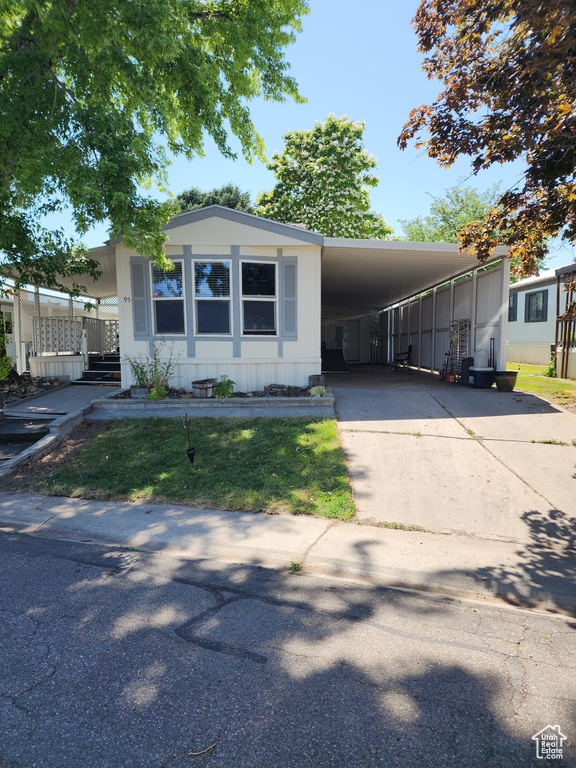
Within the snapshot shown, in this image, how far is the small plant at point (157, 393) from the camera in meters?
9.10

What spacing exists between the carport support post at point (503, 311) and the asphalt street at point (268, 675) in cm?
859

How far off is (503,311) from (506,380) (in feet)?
5.58

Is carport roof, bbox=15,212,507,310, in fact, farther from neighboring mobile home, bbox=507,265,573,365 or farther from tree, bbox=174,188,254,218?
tree, bbox=174,188,254,218

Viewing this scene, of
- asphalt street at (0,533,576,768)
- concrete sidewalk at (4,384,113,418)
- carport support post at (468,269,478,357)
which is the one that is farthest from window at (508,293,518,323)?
asphalt street at (0,533,576,768)

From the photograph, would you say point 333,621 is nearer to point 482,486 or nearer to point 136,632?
point 136,632

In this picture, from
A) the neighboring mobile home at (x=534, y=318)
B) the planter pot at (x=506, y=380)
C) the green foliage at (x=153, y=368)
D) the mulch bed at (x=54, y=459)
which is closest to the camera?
the mulch bed at (x=54, y=459)

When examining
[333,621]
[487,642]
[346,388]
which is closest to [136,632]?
[333,621]

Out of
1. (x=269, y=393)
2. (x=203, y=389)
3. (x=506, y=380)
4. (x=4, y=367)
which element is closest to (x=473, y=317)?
(x=506, y=380)

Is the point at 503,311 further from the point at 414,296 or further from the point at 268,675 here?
the point at 268,675

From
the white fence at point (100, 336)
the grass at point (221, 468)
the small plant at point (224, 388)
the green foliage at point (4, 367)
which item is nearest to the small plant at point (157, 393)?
the small plant at point (224, 388)

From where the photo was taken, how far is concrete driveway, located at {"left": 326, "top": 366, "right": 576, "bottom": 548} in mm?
4527

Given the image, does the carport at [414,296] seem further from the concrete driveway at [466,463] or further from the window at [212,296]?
the concrete driveway at [466,463]

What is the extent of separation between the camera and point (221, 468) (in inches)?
233

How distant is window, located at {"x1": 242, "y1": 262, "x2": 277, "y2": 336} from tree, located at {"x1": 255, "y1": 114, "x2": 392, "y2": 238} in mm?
13072
